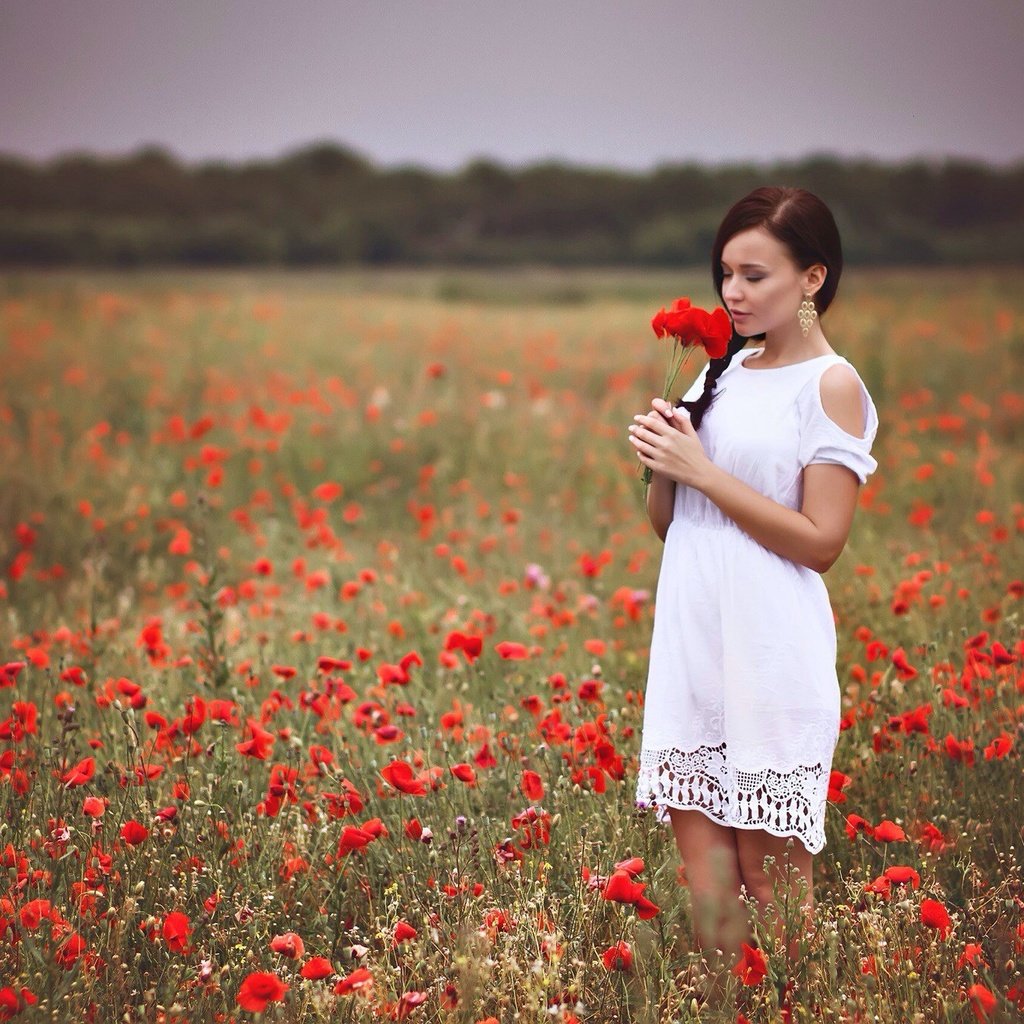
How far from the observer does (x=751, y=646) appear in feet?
6.41

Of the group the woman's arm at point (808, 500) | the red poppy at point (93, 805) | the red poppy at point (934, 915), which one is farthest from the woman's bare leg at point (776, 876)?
the red poppy at point (93, 805)

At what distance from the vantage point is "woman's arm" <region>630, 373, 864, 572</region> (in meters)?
1.94

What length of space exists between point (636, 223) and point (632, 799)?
15.0 metres

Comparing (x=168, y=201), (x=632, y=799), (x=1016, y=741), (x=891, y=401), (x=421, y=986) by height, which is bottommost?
(x=421, y=986)

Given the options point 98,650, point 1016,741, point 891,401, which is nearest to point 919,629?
point 1016,741

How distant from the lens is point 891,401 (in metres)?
7.54

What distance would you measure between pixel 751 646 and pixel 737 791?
27cm

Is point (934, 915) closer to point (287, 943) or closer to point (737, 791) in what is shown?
point (737, 791)

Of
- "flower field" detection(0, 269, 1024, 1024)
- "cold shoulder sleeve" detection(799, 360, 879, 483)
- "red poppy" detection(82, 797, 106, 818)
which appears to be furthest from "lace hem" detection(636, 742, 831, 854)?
→ "red poppy" detection(82, 797, 106, 818)

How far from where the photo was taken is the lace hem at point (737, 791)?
1.93m

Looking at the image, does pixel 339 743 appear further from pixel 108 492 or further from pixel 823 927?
pixel 108 492

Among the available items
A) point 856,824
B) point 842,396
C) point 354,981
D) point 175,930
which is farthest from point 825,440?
point 175,930

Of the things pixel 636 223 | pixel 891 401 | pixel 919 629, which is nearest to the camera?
pixel 919 629

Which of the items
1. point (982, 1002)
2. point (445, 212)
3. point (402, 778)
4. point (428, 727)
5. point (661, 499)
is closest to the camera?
point (982, 1002)
